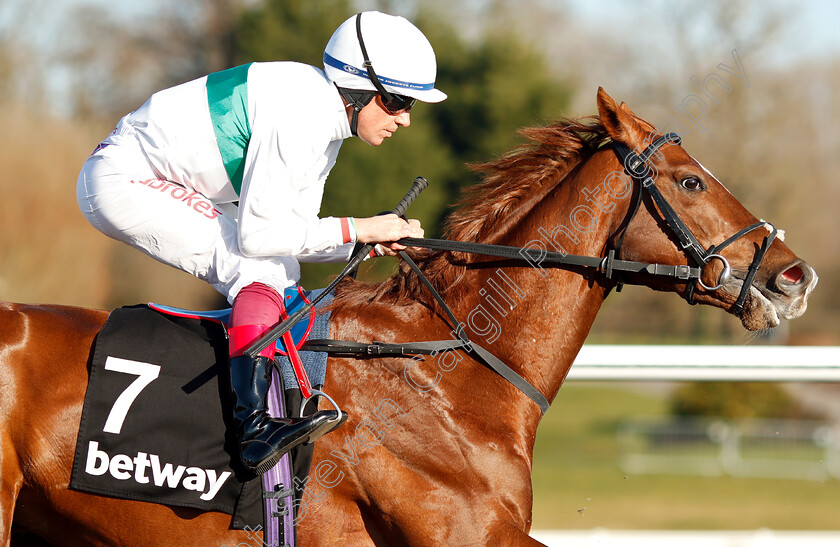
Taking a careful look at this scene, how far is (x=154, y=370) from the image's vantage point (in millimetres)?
2689

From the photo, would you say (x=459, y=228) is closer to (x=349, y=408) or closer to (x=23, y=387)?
(x=349, y=408)

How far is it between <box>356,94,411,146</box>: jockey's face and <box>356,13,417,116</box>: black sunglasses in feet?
0.06

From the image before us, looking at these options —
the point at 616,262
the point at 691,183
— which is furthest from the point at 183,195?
the point at 691,183

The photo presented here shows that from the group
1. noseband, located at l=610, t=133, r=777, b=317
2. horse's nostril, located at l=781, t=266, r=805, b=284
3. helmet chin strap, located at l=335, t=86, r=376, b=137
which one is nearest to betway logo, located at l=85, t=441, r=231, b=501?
helmet chin strap, located at l=335, t=86, r=376, b=137

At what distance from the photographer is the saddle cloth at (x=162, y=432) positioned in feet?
8.62

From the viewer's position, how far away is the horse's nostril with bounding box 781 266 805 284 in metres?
2.76

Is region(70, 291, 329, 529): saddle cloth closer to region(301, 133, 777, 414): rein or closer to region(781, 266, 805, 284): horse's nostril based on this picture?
region(301, 133, 777, 414): rein

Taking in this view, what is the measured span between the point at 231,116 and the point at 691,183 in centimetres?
154

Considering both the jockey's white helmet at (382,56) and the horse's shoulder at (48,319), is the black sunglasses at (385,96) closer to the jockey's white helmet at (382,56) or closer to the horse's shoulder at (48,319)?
the jockey's white helmet at (382,56)

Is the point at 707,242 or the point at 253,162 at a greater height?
the point at 707,242

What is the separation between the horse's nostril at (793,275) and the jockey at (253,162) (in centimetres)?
125

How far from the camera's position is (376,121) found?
2910mm

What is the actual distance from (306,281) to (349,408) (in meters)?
7.54

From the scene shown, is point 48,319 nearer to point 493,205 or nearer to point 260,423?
point 260,423
